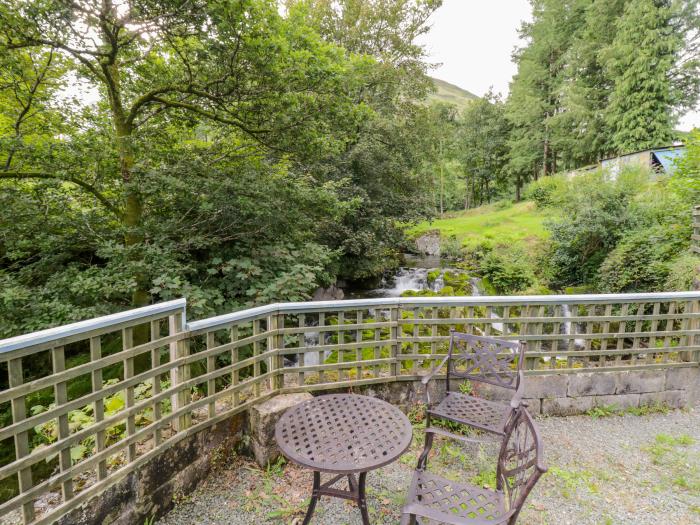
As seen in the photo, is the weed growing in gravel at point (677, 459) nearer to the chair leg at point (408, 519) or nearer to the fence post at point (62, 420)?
the chair leg at point (408, 519)

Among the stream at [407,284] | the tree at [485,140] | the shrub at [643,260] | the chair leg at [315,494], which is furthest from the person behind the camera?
the tree at [485,140]

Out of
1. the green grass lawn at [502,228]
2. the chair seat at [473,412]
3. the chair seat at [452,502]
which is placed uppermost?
the green grass lawn at [502,228]

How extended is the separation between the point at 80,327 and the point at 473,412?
255 cm

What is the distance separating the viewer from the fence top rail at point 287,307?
160 centimetres

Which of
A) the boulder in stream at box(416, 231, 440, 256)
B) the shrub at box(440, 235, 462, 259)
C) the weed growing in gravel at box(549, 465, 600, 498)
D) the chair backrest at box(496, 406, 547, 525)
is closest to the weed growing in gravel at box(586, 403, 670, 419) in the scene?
the weed growing in gravel at box(549, 465, 600, 498)

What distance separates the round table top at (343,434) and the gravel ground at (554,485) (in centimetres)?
65

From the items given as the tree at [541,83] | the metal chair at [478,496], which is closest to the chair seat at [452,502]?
the metal chair at [478,496]

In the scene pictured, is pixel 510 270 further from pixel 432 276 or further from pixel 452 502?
pixel 452 502

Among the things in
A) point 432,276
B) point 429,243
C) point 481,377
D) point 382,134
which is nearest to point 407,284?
point 432,276

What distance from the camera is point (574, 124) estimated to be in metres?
20.7

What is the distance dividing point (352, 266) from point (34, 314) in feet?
25.2

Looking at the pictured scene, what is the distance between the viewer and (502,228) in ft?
54.7

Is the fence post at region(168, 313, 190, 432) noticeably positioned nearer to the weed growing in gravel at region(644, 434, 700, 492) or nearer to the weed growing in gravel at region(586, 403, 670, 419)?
the weed growing in gravel at region(644, 434, 700, 492)

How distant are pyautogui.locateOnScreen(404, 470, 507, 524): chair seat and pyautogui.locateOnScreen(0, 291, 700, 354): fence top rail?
1.38m
